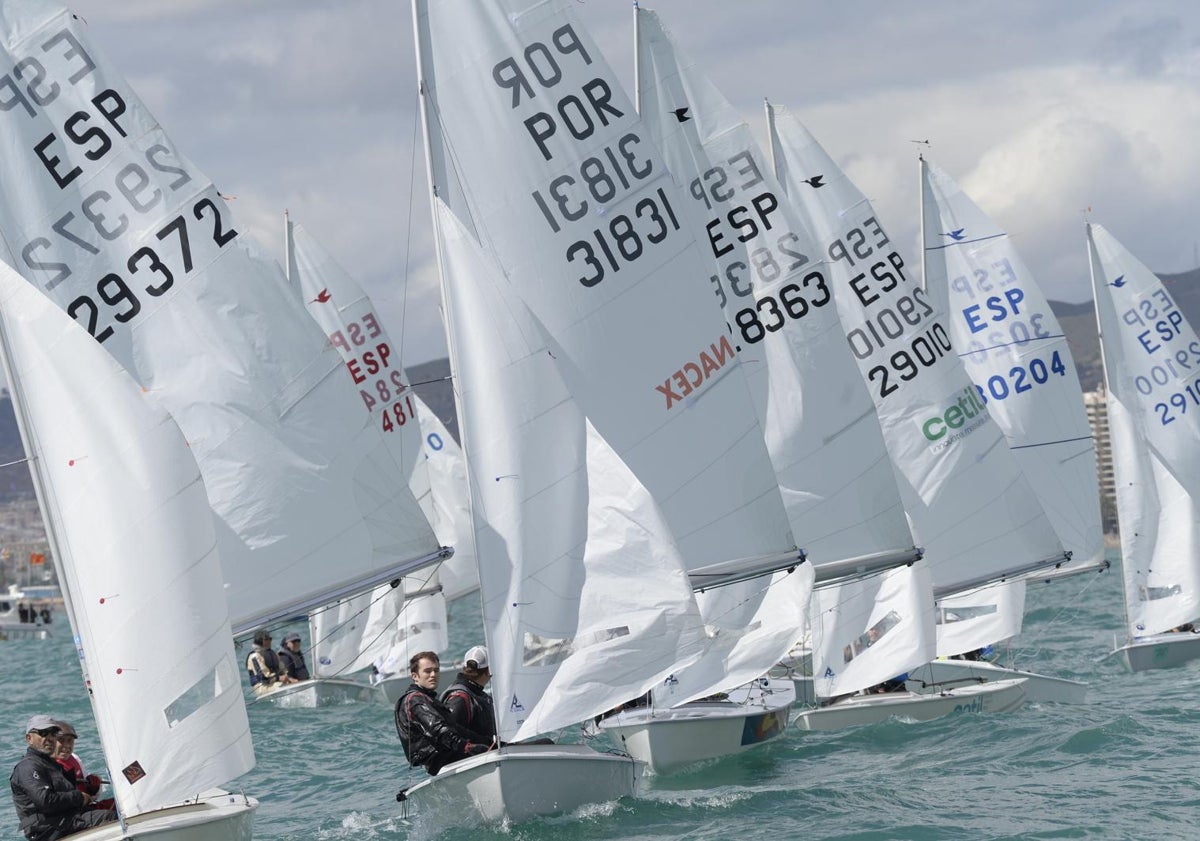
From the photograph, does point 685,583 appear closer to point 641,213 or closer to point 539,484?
point 539,484

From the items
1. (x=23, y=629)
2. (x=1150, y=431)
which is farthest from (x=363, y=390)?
(x=23, y=629)

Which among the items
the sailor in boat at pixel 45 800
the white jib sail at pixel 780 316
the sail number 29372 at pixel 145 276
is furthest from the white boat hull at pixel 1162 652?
the sailor in boat at pixel 45 800

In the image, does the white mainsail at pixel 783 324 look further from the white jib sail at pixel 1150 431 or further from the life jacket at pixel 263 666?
the life jacket at pixel 263 666

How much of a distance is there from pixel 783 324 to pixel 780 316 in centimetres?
8

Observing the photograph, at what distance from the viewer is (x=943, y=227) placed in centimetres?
2298

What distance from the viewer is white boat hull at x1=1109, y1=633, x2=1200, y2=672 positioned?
870 inches

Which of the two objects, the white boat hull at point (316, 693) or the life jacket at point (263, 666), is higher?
the life jacket at point (263, 666)

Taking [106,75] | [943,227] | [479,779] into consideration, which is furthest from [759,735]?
[943,227]

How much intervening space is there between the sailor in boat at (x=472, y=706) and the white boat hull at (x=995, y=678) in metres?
6.39

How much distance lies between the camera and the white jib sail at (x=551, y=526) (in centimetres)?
1162

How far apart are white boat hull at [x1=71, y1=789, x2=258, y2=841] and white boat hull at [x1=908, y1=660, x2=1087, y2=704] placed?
8.52 meters

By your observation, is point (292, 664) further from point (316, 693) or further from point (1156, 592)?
point (1156, 592)

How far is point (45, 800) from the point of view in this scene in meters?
9.98

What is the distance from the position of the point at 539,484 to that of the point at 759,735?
3.98 meters
